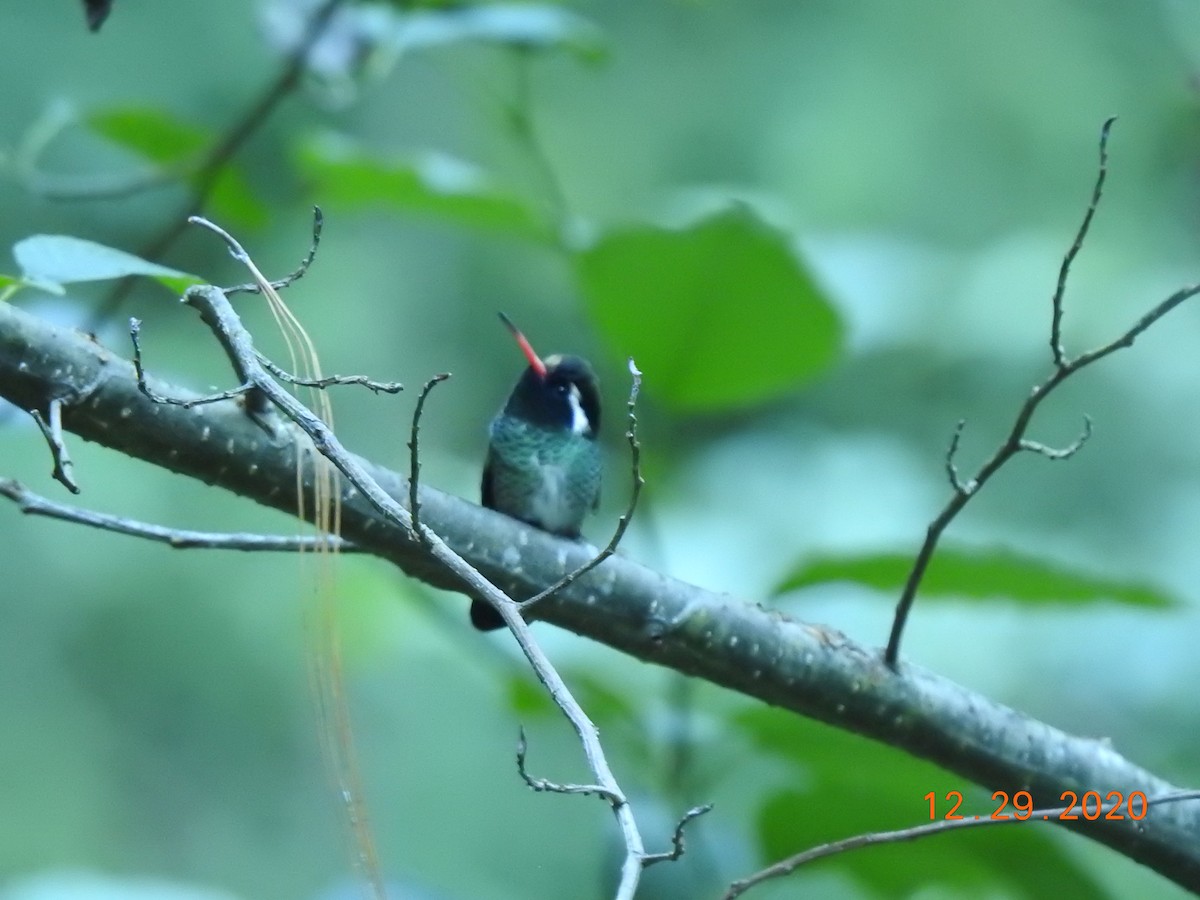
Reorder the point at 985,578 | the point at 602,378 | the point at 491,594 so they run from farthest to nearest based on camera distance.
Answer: the point at 602,378, the point at 985,578, the point at 491,594

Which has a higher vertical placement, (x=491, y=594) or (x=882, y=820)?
(x=882, y=820)

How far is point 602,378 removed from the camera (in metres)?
2.26

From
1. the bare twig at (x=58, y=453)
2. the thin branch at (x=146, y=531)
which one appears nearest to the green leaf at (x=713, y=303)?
the thin branch at (x=146, y=531)

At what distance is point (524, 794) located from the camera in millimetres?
2686

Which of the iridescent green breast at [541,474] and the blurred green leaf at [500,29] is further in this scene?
the blurred green leaf at [500,29]

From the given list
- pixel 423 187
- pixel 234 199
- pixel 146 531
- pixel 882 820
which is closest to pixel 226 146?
pixel 234 199

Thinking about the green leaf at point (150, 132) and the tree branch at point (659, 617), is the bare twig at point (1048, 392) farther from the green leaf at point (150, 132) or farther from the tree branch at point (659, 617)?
the green leaf at point (150, 132)

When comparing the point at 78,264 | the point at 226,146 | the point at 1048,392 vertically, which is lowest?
the point at 78,264

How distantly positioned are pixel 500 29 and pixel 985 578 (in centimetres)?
84

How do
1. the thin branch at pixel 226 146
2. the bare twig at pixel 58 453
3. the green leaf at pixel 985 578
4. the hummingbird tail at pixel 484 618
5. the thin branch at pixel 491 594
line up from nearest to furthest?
the thin branch at pixel 491 594, the bare twig at pixel 58 453, the green leaf at pixel 985 578, the hummingbird tail at pixel 484 618, the thin branch at pixel 226 146

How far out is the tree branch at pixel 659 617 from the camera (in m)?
0.86

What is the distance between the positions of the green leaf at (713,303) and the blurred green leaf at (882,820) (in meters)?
0.38

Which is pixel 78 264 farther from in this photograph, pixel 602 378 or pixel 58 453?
pixel 602 378

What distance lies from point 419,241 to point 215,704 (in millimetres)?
1098
